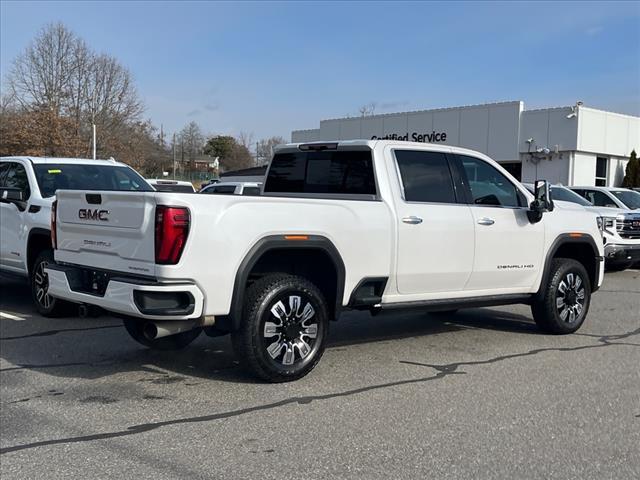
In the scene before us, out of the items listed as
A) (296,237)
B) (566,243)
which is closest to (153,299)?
(296,237)

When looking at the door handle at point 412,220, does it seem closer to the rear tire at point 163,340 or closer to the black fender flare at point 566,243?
the black fender flare at point 566,243

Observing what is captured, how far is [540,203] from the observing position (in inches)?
295

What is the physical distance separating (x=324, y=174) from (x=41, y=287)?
3.90 m

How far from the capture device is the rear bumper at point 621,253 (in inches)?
547

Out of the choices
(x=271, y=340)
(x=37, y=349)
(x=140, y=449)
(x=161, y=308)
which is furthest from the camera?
(x=37, y=349)

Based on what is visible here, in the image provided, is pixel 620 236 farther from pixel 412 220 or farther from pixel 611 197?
pixel 412 220

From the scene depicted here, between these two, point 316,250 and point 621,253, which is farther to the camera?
point 621,253

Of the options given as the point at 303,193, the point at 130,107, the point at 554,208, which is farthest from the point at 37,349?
the point at 130,107

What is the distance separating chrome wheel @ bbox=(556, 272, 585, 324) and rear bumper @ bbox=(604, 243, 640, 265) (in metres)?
6.24

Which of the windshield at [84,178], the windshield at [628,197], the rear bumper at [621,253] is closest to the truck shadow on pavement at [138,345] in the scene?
the windshield at [84,178]

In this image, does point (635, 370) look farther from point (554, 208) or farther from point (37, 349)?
point (37, 349)

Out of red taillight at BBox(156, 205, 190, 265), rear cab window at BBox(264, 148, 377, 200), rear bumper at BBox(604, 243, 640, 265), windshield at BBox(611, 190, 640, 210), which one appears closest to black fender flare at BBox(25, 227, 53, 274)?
rear cab window at BBox(264, 148, 377, 200)

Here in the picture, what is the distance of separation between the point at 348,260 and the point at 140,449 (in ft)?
8.06

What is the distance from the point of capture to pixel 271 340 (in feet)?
18.8
